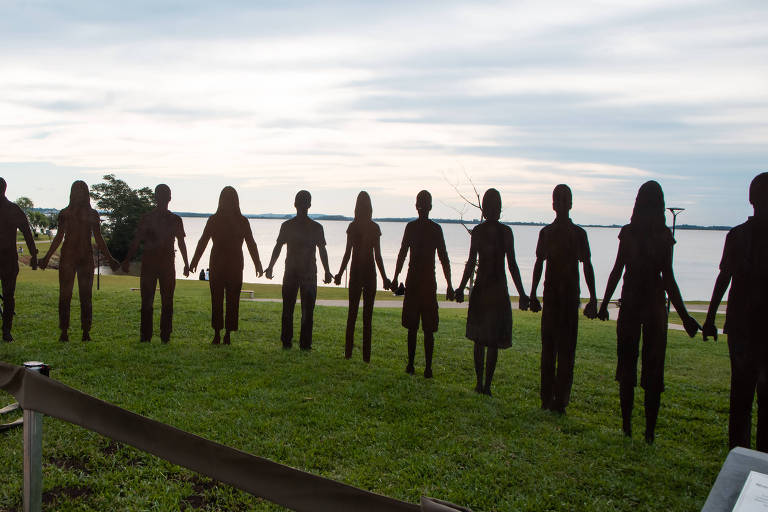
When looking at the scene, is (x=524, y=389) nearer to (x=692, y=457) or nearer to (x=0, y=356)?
(x=692, y=457)

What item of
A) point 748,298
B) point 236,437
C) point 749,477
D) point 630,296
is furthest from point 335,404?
point 749,477

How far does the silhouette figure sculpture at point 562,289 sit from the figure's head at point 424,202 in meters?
2.19

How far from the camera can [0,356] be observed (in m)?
8.95

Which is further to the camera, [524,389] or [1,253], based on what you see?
[1,253]

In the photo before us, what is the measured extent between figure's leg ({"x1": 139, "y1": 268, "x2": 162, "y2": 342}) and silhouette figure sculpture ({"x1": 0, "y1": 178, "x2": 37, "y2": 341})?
6.34ft

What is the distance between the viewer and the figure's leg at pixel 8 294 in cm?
983

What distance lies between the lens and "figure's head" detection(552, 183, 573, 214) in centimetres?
716

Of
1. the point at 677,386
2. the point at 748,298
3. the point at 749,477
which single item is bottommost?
the point at 677,386

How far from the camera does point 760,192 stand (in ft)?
19.4

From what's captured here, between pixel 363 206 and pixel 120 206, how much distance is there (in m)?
56.2

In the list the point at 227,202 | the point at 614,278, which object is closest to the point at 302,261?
the point at 227,202

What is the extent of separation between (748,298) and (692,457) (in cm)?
187

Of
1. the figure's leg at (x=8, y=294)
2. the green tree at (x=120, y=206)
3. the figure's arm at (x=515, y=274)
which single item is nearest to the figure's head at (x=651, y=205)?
the figure's arm at (x=515, y=274)

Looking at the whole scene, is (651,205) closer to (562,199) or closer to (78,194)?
(562,199)
